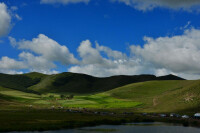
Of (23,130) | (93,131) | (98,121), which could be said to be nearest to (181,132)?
(93,131)

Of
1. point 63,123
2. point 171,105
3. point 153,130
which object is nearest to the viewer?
point 153,130

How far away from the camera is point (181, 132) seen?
8694cm

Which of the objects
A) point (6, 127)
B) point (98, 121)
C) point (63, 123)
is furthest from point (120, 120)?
point (6, 127)

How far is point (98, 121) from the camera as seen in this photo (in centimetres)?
11169

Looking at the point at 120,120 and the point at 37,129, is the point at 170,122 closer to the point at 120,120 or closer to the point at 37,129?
the point at 120,120

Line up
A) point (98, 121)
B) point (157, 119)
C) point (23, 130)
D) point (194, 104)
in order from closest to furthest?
point (23, 130), point (98, 121), point (157, 119), point (194, 104)

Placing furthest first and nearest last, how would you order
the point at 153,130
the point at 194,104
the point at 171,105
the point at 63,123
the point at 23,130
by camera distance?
1. the point at 171,105
2. the point at 194,104
3. the point at 63,123
4. the point at 153,130
5. the point at 23,130

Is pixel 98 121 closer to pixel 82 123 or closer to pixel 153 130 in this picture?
pixel 82 123

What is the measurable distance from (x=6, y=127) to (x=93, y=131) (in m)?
31.4

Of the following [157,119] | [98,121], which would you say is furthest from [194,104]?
[98,121]

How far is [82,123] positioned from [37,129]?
23.7 m

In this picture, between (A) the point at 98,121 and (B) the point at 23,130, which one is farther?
(A) the point at 98,121

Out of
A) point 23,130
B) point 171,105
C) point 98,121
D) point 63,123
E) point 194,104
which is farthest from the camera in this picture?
point 171,105

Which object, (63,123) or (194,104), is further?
(194,104)
